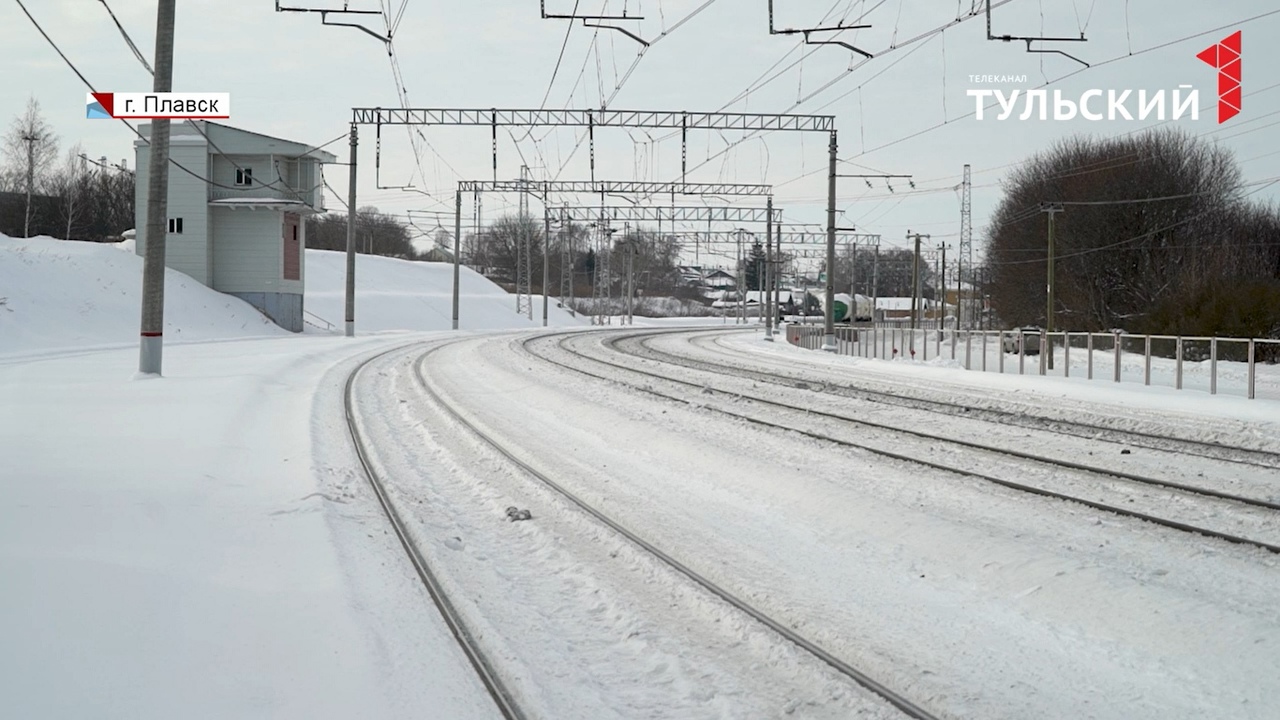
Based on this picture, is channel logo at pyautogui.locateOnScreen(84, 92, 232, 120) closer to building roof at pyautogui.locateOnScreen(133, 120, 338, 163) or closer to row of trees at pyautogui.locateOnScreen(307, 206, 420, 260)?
building roof at pyautogui.locateOnScreen(133, 120, 338, 163)

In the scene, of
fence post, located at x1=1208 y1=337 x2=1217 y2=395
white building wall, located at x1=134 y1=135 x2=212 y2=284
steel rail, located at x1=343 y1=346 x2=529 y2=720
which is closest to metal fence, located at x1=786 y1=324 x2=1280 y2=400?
fence post, located at x1=1208 y1=337 x2=1217 y2=395

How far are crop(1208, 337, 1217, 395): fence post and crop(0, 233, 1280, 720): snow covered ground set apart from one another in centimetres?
648

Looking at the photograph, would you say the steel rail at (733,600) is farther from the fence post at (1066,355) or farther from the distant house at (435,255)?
the distant house at (435,255)

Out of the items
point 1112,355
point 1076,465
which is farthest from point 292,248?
point 1076,465

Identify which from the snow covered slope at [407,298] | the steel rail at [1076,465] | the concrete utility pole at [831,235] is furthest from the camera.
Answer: the snow covered slope at [407,298]

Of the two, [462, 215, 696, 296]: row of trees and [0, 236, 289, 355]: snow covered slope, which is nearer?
[0, 236, 289, 355]: snow covered slope

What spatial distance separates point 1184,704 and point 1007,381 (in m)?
22.7

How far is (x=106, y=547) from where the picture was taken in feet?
26.6

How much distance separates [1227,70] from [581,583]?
3493 cm

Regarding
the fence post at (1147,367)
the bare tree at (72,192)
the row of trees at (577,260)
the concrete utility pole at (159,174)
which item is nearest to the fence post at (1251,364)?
the fence post at (1147,367)

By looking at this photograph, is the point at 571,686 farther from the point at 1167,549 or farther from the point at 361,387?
the point at 361,387

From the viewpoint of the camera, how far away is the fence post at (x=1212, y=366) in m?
22.0

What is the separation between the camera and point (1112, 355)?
86.8 ft

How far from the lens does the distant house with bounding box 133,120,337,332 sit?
5166 centimetres
